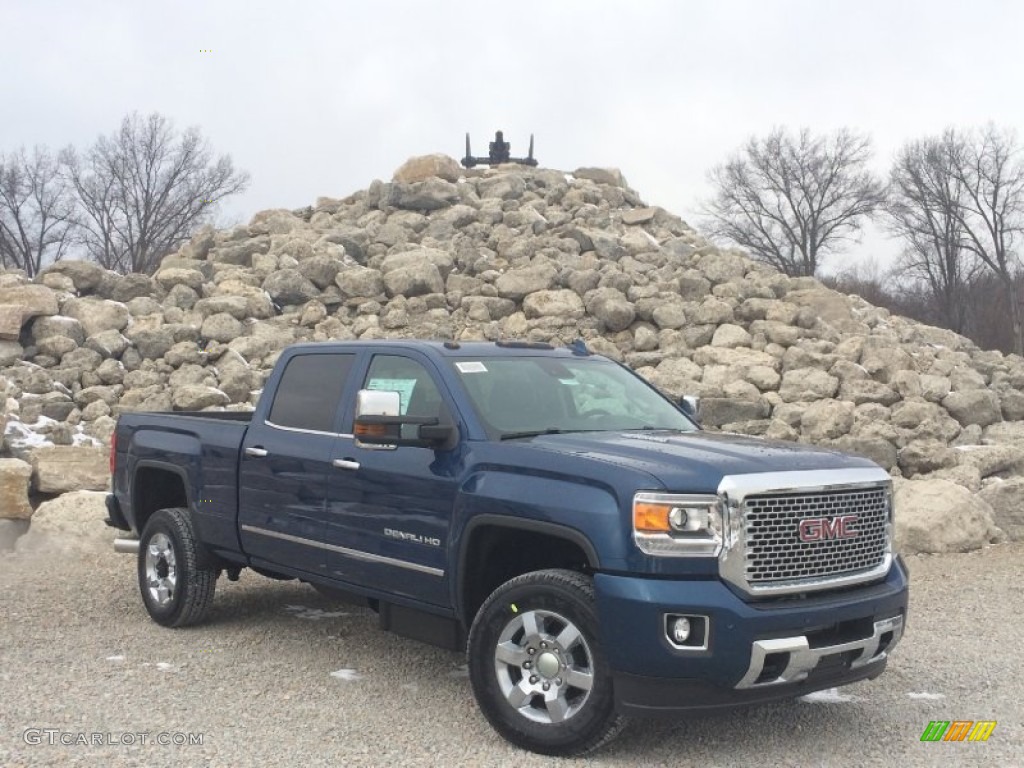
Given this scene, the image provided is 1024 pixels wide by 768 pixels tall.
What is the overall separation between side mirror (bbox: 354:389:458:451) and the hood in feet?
1.42

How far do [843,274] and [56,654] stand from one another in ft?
182

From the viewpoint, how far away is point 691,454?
5020mm

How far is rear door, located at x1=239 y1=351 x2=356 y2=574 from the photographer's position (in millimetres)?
6223

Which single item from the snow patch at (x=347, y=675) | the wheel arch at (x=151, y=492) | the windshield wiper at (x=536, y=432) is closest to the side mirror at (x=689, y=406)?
the windshield wiper at (x=536, y=432)

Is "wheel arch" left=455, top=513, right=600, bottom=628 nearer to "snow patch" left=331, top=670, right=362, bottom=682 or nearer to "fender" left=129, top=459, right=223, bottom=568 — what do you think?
"snow patch" left=331, top=670, right=362, bottom=682

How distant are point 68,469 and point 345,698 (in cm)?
711

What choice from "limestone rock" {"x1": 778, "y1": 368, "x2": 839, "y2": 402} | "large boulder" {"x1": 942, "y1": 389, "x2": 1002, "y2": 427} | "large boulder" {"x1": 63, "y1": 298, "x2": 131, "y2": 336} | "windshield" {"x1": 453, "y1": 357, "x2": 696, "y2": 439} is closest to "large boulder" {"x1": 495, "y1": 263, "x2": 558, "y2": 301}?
"limestone rock" {"x1": 778, "y1": 368, "x2": 839, "y2": 402}

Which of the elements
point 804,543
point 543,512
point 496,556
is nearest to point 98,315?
point 496,556

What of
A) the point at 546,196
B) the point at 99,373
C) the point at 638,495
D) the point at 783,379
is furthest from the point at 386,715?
the point at 546,196

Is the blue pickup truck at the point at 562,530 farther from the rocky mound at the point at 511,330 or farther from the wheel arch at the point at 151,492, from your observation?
the rocky mound at the point at 511,330

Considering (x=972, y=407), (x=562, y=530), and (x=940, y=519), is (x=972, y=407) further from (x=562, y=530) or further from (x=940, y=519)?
(x=562, y=530)

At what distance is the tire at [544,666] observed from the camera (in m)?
4.73

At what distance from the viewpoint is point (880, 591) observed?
16.9 ft

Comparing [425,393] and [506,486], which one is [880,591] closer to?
[506,486]
